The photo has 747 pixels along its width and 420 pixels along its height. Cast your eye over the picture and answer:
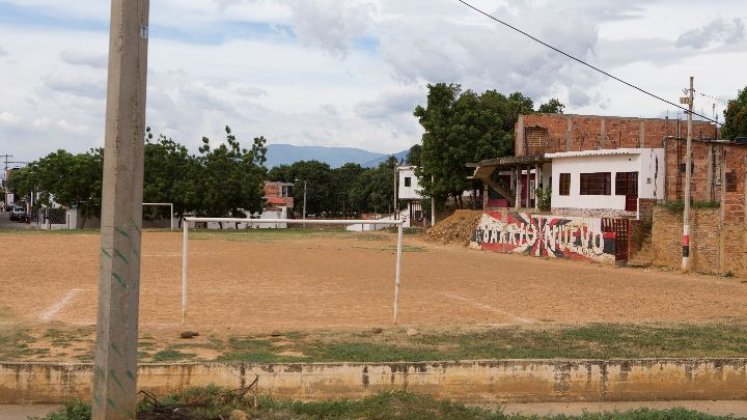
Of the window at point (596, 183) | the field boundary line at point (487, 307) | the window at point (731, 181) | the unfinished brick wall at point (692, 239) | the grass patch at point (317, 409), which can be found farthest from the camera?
the window at point (596, 183)

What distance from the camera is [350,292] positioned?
18562 mm

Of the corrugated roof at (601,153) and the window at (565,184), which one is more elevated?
the corrugated roof at (601,153)

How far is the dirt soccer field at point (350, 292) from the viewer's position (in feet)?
46.1

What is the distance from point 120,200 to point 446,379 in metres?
4.30

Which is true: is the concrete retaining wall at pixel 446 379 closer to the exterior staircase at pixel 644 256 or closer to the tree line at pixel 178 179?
the exterior staircase at pixel 644 256

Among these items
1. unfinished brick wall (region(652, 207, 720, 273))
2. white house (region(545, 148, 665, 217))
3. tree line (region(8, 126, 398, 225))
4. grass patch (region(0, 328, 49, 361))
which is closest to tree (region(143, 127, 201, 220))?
tree line (region(8, 126, 398, 225))

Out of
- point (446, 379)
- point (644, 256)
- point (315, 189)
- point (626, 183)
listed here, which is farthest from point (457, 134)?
point (315, 189)

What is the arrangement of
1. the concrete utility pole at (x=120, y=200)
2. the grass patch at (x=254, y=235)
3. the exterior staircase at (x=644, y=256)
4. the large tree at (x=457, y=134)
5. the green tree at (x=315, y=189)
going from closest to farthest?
the concrete utility pole at (x=120, y=200)
the exterior staircase at (x=644, y=256)
the grass patch at (x=254, y=235)
the large tree at (x=457, y=134)
the green tree at (x=315, y=189)

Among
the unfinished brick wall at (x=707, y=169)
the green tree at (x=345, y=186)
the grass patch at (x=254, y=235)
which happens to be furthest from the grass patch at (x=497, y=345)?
the green tree at (x=345, y=186)

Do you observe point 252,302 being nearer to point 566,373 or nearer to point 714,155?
point 566,373

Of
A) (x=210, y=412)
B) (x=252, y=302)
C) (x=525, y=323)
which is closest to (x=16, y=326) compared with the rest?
(x=252, y=302)

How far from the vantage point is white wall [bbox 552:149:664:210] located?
110ft

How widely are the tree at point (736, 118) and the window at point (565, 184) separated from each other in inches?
611

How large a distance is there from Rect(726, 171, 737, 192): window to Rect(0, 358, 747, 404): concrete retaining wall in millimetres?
22453
